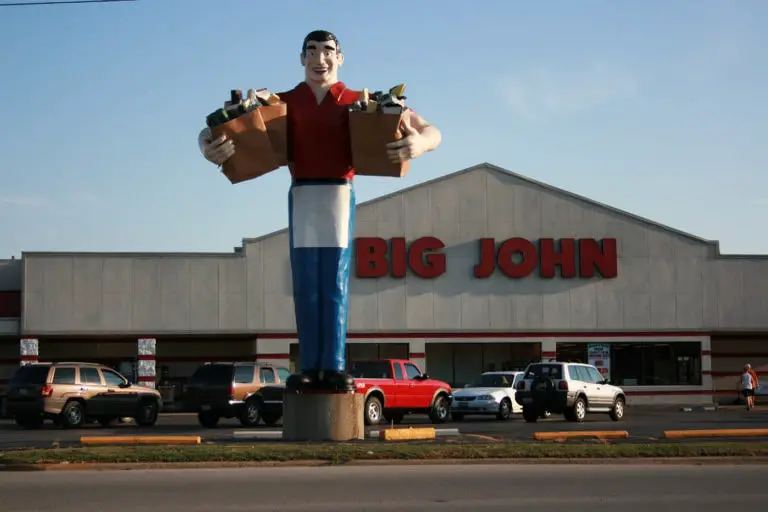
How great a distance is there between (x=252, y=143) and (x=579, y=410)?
14775 mm

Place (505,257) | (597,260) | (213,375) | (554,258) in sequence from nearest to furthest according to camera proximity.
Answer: (213,375), (505,257), (554,258), (597,260)

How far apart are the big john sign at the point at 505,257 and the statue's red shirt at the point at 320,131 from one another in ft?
75.7

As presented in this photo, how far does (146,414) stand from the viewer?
1133 inches

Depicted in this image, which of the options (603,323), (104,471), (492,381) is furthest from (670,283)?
(104,471)

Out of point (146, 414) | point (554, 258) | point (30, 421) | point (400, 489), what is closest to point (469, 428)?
point (146, 414)

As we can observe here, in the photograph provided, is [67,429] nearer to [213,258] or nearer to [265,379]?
[265,379]

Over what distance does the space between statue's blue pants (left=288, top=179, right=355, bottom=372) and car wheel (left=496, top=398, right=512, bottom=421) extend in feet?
42.1

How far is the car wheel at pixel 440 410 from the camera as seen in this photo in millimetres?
28919

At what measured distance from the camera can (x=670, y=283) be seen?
43.5 metres

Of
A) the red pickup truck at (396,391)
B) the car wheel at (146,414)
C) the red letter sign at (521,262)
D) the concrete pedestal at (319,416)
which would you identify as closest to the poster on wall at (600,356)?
the red letter sign at (521,262)

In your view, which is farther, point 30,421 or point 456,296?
point 456,296

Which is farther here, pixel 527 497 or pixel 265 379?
pixel 265 379

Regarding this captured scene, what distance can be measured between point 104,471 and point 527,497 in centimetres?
641

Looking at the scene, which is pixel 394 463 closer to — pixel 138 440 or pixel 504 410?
pixel 138 440
